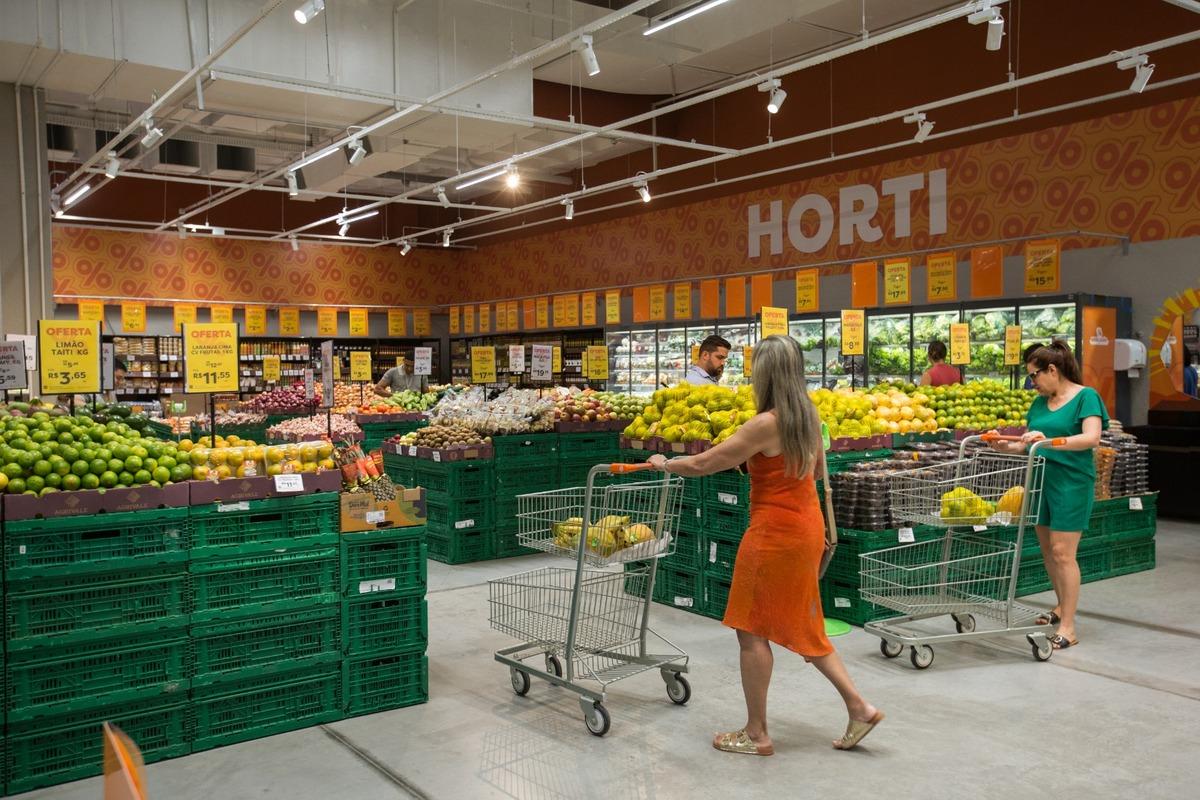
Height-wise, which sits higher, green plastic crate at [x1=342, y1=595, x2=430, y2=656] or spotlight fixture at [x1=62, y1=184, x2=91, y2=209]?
spotlight fixture at [x1=62, y1=184, x2=91, y2=209]

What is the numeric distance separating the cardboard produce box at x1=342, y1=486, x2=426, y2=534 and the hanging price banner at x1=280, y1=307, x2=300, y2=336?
14.6 m

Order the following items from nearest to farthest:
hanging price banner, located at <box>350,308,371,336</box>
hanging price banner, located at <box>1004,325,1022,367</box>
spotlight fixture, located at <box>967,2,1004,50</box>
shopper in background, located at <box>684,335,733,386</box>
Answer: spotlight fixture, located at <box>967,2,1004,50</box>
shopper in background, located at <box>684,335,733,386</box>
hanging price banner, located at <box>1004,325,1022,367</box>
hanging price banner, located at <box>350,308,371,336</box>

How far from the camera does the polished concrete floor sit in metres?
3.46

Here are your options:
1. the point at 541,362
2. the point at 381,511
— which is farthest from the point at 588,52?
the point at 381,511

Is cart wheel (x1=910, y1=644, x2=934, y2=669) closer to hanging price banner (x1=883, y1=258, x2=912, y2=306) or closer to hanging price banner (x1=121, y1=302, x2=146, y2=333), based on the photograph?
hanging price banner (x1=883, y1=258, x2=912, y2=306)

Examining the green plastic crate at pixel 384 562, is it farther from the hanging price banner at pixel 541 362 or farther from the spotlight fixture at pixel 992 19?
the spotlight fixture at pixel 992 19

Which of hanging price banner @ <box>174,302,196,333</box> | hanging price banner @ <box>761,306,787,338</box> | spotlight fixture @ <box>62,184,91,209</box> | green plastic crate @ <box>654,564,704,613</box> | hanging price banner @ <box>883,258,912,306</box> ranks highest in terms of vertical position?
spotlight fixture @ <box>62,184,91,209</box>

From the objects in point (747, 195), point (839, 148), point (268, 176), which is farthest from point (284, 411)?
point (839, 148)

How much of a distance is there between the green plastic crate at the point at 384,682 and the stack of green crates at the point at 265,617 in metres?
0.06

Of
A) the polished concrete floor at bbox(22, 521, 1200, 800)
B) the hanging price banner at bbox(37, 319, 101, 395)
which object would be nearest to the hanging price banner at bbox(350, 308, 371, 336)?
the hanging price banner at bbox(37, 319, 101, 395)

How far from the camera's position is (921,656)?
4793 mm

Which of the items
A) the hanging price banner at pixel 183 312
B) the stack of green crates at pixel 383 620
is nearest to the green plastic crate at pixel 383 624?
the stack of green crates at pixel 383 620

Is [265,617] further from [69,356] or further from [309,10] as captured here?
[309,10]

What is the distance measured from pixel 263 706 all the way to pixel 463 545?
369 centimetres
